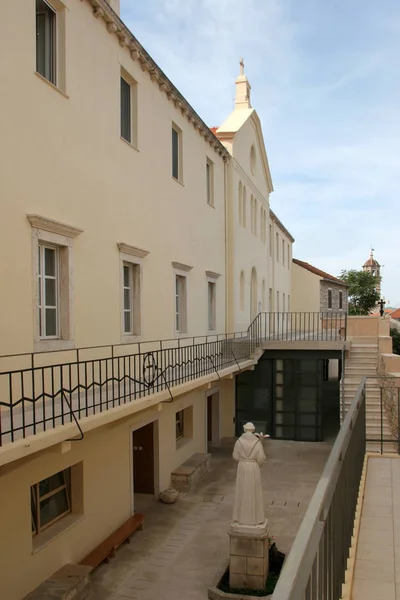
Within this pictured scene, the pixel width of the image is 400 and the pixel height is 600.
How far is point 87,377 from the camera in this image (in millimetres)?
8844

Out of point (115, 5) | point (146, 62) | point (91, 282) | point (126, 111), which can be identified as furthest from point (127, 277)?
point (115, 5)

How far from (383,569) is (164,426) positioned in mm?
10256

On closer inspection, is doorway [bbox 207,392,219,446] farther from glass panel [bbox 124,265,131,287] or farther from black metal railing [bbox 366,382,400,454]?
glass panel [bbox 124,265,131,287]

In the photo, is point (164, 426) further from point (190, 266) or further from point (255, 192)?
point (255, 192)

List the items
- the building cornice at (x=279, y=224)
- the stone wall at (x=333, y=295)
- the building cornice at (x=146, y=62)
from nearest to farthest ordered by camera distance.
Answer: the building cornice at (x=146, y=62) < the building cornice at (x=279, y=224) < the stone wall at (x=333, y=295)

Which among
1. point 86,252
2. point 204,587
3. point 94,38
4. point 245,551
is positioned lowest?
point 204,587

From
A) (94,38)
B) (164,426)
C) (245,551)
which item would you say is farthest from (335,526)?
(164,426)

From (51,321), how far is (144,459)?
223 inches

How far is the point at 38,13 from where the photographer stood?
8.07m

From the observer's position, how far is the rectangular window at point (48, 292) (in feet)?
26.3

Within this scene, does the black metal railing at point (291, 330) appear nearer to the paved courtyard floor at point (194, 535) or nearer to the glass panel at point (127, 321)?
the paved courtyard floor at point (194, 535)

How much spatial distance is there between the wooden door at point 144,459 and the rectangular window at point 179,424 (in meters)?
2.32

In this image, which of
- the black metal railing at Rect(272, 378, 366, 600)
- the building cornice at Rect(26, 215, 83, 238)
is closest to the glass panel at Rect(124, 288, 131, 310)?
the building cornice at Rect(26, 215, 83, 238)

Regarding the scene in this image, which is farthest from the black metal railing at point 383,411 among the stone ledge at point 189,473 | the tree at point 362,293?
the tree at point 362,293
